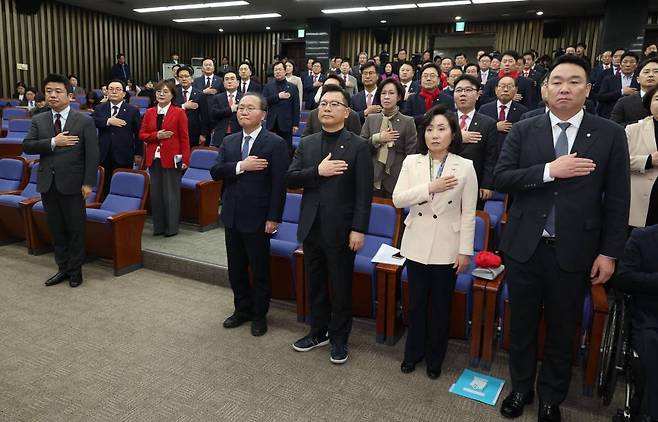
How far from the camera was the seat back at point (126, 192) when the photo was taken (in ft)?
13.4

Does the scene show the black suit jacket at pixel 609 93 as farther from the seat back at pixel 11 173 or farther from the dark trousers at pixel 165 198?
the seat back at pixel 11 173

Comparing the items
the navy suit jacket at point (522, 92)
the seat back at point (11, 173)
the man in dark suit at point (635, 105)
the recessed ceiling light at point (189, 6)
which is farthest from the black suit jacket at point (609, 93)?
the recessed ceiling light at point (189, 6)

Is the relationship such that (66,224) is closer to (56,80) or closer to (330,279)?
(56,80)

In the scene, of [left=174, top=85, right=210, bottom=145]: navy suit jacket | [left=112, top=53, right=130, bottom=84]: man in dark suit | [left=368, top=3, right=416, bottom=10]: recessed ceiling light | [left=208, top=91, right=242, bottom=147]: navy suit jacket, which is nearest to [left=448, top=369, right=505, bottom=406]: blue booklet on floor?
[left=208, top=91, right=242, bottom=147]: navy suit jacket

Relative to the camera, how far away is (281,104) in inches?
215

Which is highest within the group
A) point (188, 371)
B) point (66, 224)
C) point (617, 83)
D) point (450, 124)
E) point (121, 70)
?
point (121, 70)

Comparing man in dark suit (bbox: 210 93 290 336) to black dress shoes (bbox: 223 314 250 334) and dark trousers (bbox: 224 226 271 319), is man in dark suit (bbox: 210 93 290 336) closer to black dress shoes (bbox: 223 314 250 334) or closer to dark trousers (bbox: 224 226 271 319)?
dark trousers (bbox: 224 226 271 319)

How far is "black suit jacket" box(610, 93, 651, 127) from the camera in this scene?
3156 millimetres

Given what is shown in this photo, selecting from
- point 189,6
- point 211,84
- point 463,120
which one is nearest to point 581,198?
point 463,120

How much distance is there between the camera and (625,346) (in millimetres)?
1929

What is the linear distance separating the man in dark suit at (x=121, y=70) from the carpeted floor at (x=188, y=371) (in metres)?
10.3

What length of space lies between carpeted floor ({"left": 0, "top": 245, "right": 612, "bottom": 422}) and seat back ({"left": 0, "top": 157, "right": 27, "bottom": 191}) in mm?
1816

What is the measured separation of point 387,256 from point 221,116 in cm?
315

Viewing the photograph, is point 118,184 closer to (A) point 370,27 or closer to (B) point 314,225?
(B) point 314,225
